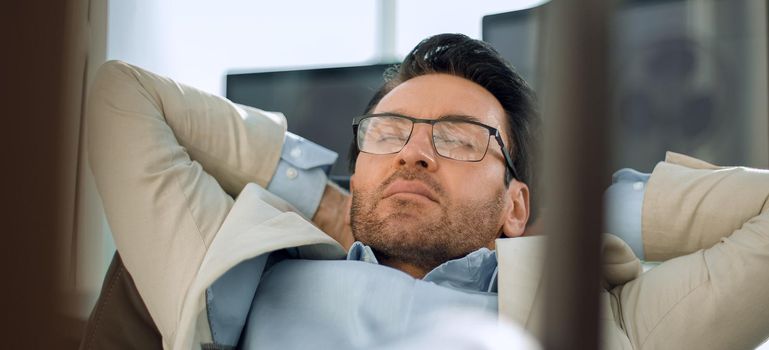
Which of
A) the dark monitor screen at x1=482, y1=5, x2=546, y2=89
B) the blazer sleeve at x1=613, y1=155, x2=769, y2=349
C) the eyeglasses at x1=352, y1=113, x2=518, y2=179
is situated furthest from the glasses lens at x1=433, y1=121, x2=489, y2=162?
the dark monitor screen at x1=482, y1=5, x2=546, y2=89

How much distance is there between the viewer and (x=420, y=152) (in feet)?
4.63

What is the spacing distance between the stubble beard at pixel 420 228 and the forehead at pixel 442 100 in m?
0.15

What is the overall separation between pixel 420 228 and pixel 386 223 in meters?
0.06

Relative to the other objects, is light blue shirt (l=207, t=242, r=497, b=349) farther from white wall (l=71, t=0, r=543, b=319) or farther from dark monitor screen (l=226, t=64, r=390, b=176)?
white wall (l=71, t=0, r=543, b=319)

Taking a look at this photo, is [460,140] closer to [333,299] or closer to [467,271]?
[467,271]

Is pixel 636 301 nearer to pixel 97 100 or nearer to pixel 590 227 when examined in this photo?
pixel 97 100

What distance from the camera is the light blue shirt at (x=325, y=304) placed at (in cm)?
117

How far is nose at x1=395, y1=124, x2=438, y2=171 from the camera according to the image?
4.62 feet

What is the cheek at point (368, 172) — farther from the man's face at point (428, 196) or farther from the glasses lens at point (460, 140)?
the glasses lens at point (460, 140)

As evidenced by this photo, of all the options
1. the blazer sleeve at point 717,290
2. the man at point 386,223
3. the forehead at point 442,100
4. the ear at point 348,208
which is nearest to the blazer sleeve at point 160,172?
the man at point 386,223

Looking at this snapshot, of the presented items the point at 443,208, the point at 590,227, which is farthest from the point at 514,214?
the point at 590,227

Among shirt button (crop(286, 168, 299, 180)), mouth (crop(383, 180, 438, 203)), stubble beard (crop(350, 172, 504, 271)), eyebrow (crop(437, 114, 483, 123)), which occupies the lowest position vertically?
stubble beard (crop(350, 172, 504, 271))

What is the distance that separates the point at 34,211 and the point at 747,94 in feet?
8.32

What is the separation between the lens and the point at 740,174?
137 cm
